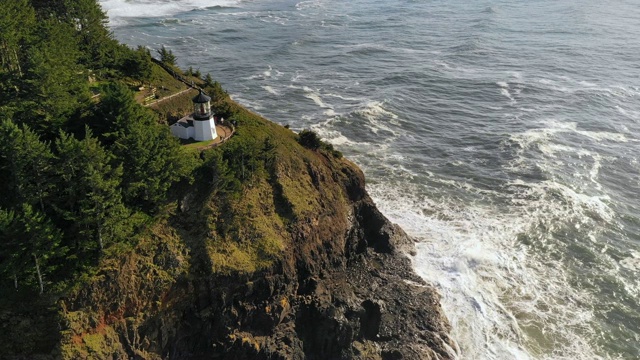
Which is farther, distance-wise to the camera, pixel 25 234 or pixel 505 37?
pixel 505 37

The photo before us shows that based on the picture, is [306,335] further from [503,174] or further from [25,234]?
[503,174]

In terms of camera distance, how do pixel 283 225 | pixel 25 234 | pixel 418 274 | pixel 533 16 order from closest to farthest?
pixel 25 234
pixel 283 225
pixel 418 274
pixel 533 16

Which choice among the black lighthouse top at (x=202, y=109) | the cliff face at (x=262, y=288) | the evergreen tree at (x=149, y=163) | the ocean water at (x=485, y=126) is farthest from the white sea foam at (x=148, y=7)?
the cliff face at (x=262, y=288)

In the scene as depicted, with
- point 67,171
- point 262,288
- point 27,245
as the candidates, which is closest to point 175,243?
point 262,288

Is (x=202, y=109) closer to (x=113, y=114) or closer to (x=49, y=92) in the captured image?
(x=113, y=114)

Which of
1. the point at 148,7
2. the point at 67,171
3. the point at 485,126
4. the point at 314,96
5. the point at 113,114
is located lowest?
the point at 485,126

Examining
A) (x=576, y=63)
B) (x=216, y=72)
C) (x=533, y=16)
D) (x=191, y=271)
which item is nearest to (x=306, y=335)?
(x=191, y=271)

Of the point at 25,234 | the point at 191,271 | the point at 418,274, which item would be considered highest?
the point at 25,234

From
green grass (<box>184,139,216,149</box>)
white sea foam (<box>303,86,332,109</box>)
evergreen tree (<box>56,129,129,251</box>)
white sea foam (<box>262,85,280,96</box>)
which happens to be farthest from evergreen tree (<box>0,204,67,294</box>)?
white sea foam (<box>262,85,280,96</box>)
